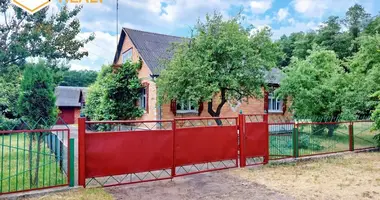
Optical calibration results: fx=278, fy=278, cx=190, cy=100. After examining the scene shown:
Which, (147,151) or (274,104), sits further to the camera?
(274,104)

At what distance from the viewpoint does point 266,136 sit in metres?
7.97

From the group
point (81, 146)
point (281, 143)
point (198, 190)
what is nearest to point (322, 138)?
point (281, 143)

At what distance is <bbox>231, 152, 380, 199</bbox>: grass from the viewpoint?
18.4ft

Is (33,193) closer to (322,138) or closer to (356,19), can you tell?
(322,138)

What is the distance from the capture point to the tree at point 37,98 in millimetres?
5645

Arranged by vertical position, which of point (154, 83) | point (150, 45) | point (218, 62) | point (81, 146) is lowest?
point (81, 146)

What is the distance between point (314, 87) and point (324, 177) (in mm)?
5942

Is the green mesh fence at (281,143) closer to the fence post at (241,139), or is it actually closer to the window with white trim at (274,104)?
the fence post at (241,139)

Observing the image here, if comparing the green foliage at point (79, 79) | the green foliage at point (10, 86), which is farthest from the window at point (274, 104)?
the green foliage at point (79, 79)

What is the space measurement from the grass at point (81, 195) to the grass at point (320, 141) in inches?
210

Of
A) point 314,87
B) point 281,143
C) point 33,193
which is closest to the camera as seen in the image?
point 33,193

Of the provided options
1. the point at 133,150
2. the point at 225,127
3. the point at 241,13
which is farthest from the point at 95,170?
the point at 241,13

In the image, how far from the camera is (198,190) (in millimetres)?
5719

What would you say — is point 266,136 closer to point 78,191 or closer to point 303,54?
point 78,191
